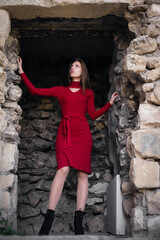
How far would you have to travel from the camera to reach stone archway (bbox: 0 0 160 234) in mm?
3047

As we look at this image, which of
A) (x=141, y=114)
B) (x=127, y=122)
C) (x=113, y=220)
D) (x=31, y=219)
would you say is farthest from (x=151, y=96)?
(x=31, y=219)

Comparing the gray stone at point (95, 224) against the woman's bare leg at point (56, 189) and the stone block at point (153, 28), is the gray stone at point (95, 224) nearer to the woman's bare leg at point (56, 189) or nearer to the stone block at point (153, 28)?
the woman's bare leg at point (56, 189)

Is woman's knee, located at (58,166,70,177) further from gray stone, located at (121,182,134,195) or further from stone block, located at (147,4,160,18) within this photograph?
stone block, located at (147,4,160,18)

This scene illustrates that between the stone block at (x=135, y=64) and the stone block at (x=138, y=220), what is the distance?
1.37 meters

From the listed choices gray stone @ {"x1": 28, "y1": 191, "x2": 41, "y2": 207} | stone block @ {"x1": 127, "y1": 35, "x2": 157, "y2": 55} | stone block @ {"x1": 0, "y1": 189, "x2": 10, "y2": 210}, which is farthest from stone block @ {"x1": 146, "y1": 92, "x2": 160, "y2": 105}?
gray stone @ {"x1": 28, "y1": 191, "x2": 41, "y2": 207}

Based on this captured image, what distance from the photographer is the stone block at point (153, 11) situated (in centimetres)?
357

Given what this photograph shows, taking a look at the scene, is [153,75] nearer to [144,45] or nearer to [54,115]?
[144,45]

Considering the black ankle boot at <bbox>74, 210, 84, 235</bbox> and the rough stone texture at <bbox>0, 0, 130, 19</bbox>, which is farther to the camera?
the rough stone texture at <bbox>0, 0, 130, 19</bbox>

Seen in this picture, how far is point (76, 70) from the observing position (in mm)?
4035

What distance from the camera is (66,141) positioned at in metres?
3.69

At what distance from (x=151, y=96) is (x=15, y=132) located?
1.43 m

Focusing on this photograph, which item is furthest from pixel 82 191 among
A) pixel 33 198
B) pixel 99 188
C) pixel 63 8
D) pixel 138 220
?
pixel 63 8

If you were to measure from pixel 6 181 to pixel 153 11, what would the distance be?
232 cm

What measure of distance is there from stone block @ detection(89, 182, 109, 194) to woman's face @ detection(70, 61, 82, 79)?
1437 millimetres
